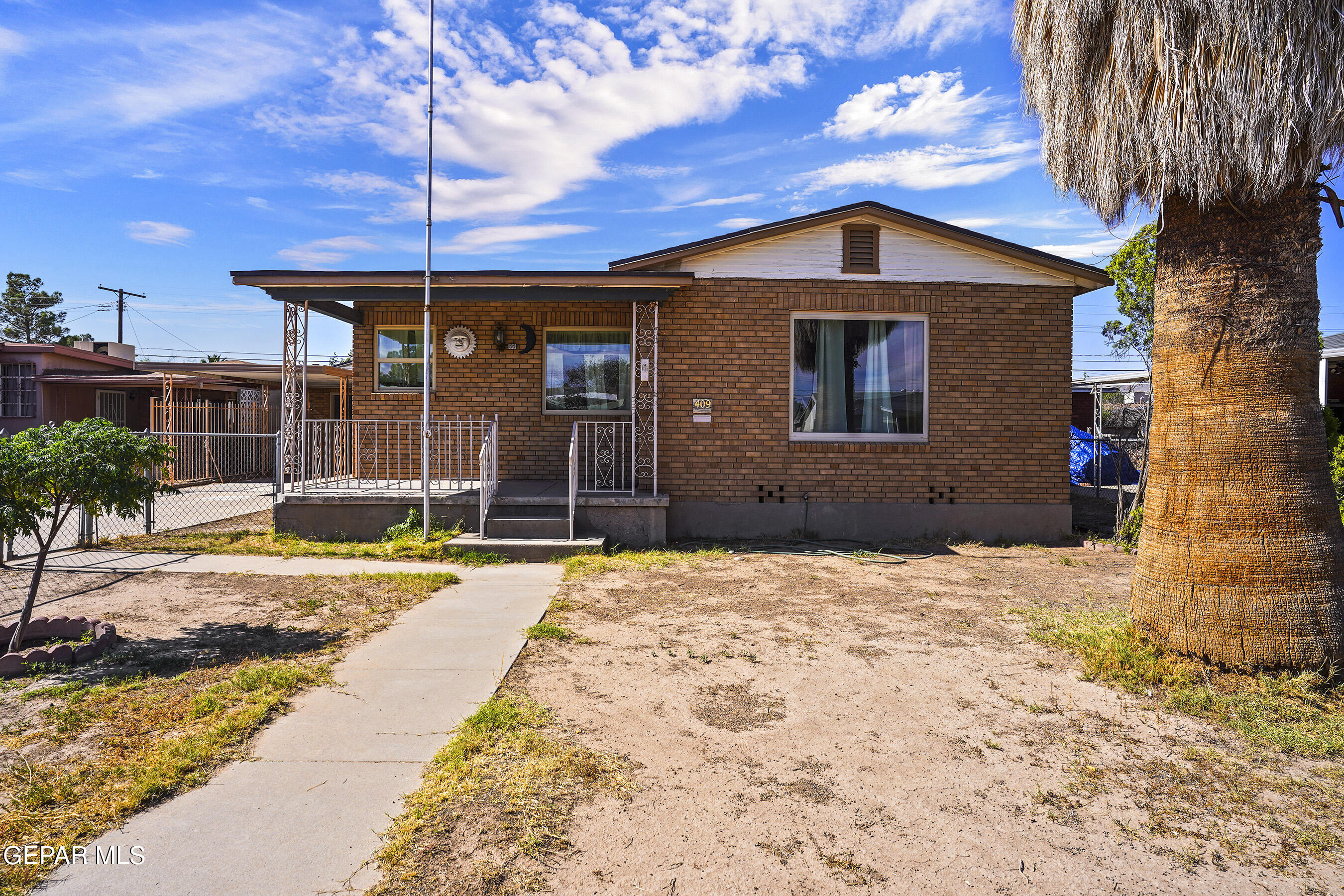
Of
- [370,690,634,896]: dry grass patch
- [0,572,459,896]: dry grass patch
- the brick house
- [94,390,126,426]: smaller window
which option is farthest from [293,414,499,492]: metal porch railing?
[94,390,126,426]: smaller window

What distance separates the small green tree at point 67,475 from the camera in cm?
429

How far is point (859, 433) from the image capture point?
9.51 metres

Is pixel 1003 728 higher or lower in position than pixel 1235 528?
lower

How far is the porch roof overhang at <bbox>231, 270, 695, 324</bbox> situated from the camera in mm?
8578

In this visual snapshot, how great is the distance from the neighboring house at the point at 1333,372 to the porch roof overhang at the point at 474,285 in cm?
1139

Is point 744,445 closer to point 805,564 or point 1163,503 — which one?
Answer: point 805,564

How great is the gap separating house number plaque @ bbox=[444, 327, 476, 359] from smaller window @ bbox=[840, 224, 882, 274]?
5.13 meters

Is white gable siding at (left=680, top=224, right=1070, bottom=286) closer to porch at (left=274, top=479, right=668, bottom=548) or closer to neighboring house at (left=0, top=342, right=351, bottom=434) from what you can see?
porch at (left=274, top=479, right=668, bottom=548)

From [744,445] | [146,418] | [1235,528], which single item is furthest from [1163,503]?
[146,418]

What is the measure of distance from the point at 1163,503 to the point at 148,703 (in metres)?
5.88

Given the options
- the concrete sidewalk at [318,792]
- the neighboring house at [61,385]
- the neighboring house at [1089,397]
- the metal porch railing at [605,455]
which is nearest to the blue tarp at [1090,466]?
the neighboring house at [1089,397]

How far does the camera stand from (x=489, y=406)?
10125mm

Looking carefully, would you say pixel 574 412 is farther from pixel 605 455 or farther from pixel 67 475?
pixel 67 475

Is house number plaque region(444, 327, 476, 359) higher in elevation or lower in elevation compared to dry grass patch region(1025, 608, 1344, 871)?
higher
